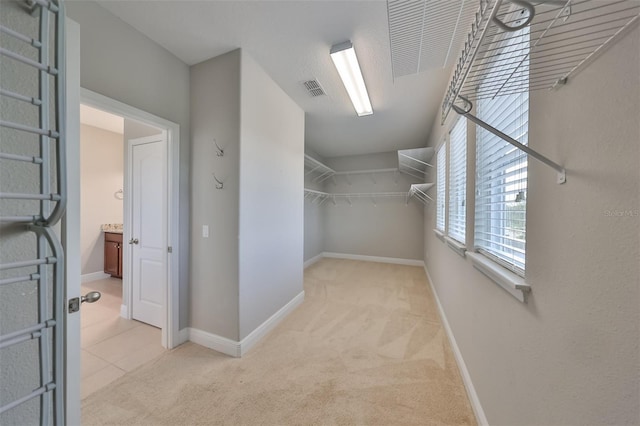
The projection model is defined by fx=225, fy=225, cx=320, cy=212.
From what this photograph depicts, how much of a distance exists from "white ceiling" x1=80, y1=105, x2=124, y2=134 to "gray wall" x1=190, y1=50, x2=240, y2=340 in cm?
246

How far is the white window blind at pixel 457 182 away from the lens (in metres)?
2.10

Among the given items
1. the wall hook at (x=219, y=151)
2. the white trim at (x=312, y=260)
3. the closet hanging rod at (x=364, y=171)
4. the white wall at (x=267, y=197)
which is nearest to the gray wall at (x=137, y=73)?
the wall hook at (x=219, y=151)

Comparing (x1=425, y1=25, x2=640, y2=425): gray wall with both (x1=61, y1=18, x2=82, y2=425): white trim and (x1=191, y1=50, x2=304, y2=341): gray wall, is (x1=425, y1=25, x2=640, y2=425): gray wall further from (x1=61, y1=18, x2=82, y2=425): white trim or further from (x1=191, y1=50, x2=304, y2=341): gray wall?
(x1=191, y1=50, x2=304, y2=341): gray wall

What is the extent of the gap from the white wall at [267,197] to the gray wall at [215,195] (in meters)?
0.08

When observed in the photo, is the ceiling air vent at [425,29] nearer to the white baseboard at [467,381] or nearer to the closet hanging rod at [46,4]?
the closet hanging rod at [46,4]

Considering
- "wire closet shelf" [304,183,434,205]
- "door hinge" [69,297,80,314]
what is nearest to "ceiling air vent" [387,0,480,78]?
"door hinge" [69,297,80,314]

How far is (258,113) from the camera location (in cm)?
223

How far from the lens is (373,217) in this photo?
5645 mm

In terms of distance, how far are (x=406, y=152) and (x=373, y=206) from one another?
2.23 m

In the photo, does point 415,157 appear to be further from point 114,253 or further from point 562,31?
point 114,253

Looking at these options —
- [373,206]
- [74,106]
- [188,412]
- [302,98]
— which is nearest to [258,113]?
[302,98]

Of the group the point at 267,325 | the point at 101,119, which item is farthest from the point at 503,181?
the point at 101,119

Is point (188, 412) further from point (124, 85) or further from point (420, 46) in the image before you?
point (420, 46)

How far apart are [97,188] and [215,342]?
4.06 meters
